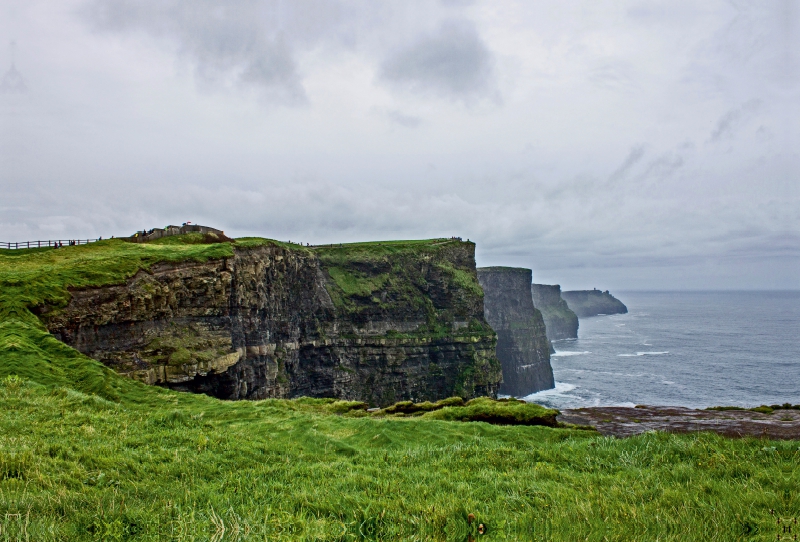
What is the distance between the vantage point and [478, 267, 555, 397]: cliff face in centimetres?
10850

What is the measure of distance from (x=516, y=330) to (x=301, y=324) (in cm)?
6568

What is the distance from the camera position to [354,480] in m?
9.00

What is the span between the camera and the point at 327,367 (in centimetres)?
7275

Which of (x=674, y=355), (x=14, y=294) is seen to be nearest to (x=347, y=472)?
(x=14, y=294)

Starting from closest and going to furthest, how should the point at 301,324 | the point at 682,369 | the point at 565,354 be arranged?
1. the point at 301,324
2. the point at 682,369
3. the point at 565,354

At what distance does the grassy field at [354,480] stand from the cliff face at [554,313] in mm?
172275

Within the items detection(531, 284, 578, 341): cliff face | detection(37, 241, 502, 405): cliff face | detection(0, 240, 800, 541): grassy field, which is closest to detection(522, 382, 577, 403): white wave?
detection(37, 241, 502, 405): cliff face

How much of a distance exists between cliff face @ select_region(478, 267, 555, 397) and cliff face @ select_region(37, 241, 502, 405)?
97.6ft

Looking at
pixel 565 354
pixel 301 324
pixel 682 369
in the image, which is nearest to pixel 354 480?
pixel 301 324

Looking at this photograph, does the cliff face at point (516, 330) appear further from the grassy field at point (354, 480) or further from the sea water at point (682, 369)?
the grassy field at point (354, 480)

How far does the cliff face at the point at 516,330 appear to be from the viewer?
356 feet

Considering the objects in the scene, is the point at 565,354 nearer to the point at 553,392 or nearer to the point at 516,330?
the point at 516,330

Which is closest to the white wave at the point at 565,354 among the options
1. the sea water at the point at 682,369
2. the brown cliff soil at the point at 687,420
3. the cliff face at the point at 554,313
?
the sea water at the point at 682,369

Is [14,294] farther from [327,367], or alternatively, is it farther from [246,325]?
[327,367]
